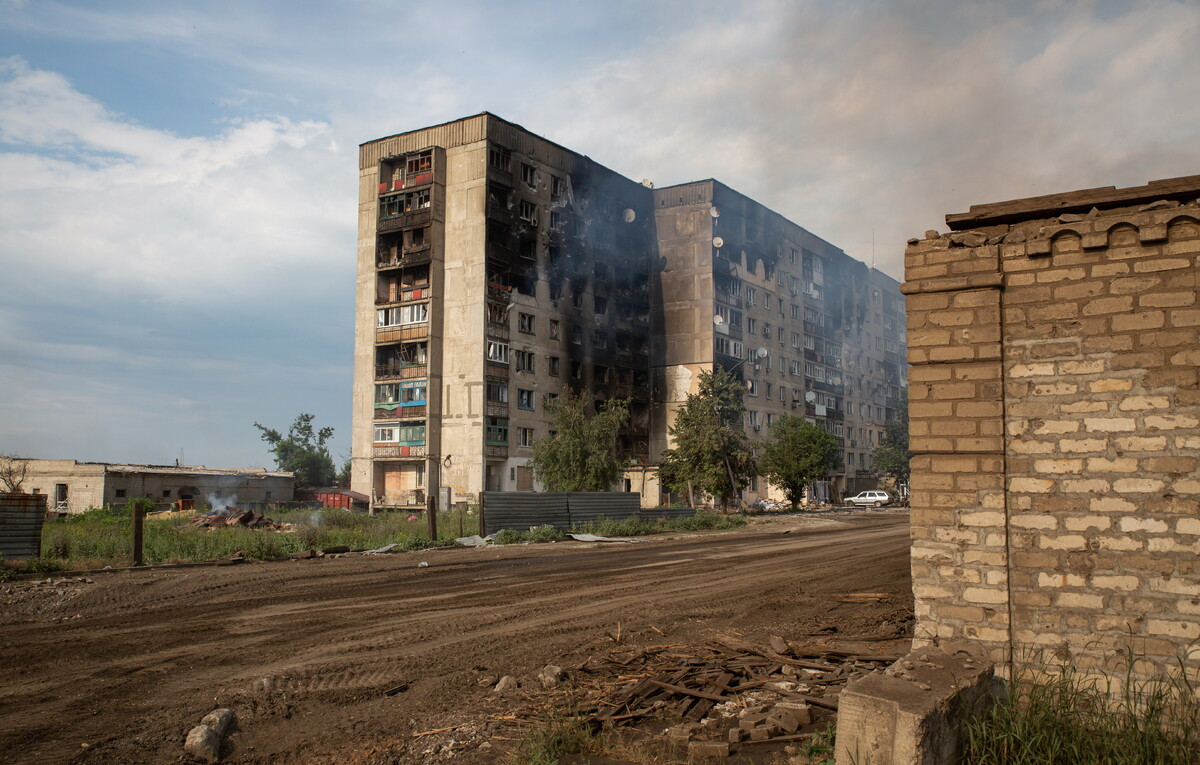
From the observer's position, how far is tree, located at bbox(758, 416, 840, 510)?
180ft

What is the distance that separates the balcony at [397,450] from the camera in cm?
4822

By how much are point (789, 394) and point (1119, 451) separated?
66.4 metres

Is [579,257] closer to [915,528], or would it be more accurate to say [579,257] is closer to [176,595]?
[176,595]

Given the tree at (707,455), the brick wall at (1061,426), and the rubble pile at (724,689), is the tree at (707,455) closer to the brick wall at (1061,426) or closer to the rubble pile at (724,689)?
the rubble pile at (724,689)

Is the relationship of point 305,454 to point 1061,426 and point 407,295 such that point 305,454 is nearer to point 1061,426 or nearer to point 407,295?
point 407,295

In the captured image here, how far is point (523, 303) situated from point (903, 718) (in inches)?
1885

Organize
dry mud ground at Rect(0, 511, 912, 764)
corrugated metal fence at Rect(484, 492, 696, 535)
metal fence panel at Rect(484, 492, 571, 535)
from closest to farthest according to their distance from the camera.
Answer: dry mud ground at Rect(0, 511, 912, 764) → metal fence panel at Rect(484, 492, 571, 535) → corrugated metal fence at Rect(484, 492, 696, 535)

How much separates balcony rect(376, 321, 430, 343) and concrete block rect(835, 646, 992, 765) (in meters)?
45.8

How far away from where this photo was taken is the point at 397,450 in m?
48.9

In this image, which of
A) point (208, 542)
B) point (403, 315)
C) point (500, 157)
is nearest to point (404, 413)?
point (403, 315)

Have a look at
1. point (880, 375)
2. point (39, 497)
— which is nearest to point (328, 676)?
point (39, 497)

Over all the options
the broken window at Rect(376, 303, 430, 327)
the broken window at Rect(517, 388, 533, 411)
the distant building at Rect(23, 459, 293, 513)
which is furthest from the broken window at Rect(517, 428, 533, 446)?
the distant building at Rect(23, 459, 293, 513)

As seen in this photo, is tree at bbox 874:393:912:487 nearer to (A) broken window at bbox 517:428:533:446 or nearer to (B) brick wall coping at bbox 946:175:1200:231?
(A) broken window at bbox 517:428:533:446

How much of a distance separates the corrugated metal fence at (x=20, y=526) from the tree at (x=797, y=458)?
4449 centimetres
